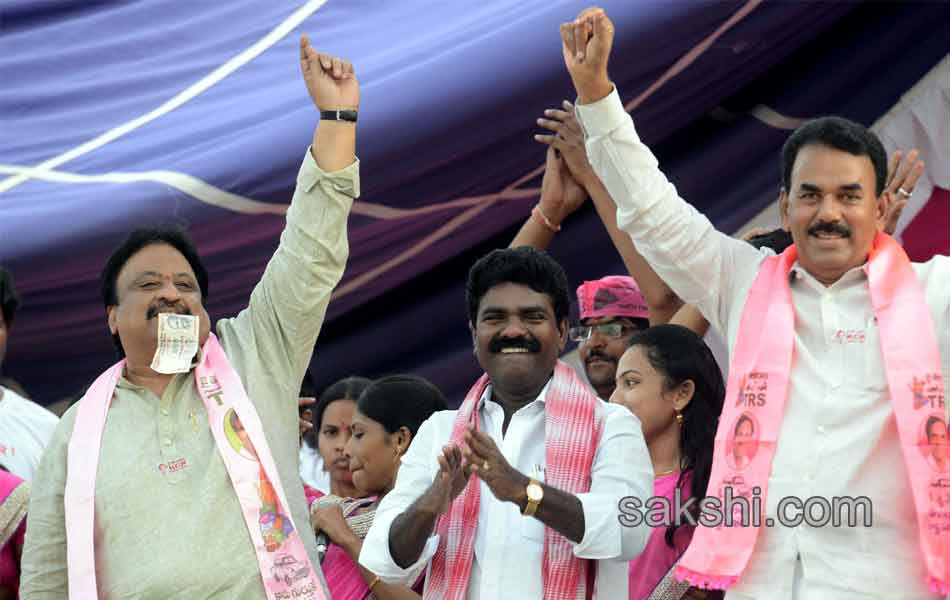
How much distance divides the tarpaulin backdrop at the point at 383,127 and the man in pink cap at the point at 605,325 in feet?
3.00

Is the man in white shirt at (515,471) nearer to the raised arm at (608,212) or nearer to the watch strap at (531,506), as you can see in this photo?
the watch strap at (531,506)

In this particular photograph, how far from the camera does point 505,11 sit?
18.6 ft

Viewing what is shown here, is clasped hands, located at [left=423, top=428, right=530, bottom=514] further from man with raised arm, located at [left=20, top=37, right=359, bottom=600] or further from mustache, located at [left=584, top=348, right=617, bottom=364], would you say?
mustache, located at [left=584, top=348, right=617, bottom=364]

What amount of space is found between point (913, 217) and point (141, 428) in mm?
3368

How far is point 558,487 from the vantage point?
143 inches

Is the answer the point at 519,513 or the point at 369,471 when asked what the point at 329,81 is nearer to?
the point at 519,513

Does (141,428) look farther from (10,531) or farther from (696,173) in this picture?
(696,173)

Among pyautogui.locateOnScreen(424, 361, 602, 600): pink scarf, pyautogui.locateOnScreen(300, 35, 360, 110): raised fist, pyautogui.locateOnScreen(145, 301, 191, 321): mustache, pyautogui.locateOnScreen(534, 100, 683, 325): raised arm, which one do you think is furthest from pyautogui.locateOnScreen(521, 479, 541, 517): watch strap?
pyautogui.locateOnScreen(534, 100, 683, 325): raised arm

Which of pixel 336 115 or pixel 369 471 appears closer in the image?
pixel 336 115

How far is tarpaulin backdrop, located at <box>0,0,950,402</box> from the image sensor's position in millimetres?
5605

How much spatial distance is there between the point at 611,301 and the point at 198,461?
70.2 inches

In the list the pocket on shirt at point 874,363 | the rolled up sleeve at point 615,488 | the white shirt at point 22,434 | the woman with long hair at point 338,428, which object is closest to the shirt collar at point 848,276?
the pocket on shirt at point 874,363

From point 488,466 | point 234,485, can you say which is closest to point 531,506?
point 488,466

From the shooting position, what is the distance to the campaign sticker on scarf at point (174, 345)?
3734mm
